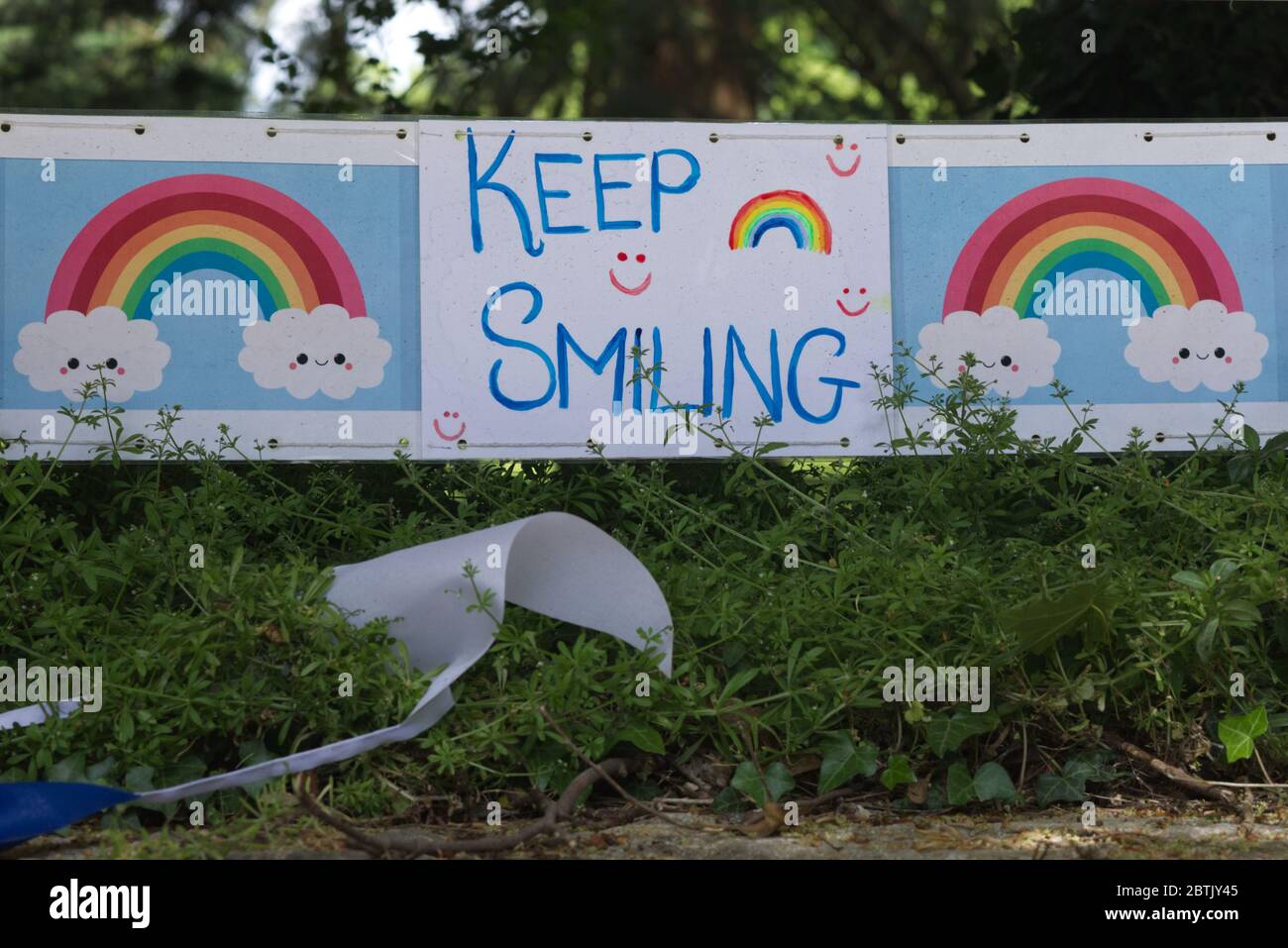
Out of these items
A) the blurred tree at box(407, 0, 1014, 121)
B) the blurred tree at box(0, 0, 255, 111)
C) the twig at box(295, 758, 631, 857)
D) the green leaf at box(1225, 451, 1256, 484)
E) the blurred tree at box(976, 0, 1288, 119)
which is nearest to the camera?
the twig at box(295, 758, 631, 857)

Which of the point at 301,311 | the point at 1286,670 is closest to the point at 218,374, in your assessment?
the point at 301,311

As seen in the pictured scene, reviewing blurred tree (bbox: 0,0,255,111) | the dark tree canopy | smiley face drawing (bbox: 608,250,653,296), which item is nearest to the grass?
smiley face drawing (bbox: 608,250,653,296)

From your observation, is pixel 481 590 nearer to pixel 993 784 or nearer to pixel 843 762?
pixel 843 762

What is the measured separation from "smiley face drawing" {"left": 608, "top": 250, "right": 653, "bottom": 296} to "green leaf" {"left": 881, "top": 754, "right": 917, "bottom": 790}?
1679 millimetres

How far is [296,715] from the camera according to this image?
2877mm

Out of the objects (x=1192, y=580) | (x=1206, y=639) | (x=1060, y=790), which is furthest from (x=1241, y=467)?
(x=1060, y=790)

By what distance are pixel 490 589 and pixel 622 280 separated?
4.21 feet

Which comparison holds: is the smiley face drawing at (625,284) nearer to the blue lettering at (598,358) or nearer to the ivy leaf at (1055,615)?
the blue lettering at (598,358)

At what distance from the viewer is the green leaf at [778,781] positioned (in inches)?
108

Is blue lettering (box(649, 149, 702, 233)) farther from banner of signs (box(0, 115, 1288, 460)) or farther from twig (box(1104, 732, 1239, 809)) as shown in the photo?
twig (box(1104, 732, 1239, 809))

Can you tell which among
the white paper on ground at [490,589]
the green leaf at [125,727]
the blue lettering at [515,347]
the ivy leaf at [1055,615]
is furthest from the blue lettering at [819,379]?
the green leaf at [125,727]

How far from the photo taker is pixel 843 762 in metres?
2.81

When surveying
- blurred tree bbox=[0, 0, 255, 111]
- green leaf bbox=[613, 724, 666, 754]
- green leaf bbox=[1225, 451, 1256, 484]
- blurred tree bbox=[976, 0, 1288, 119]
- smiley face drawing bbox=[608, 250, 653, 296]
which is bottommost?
green leaf bbox=[613, 724, 666, 754]

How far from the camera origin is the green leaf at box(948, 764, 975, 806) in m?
2.77
